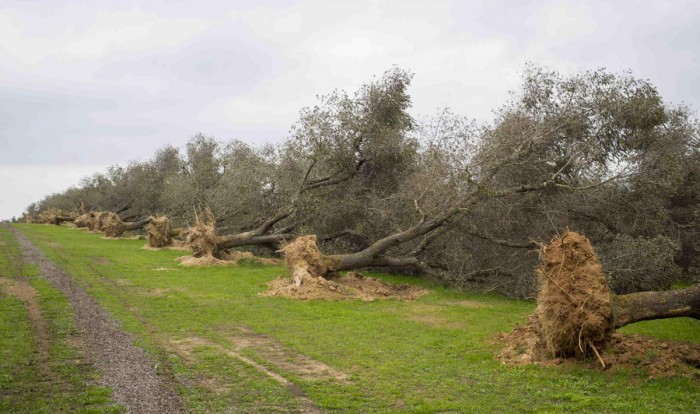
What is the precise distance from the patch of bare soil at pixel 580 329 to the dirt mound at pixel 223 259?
1584 centimetres

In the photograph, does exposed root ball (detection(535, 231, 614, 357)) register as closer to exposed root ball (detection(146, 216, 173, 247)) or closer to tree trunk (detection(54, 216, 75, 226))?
exposed root ball (detection(146, 216, 173, 247))

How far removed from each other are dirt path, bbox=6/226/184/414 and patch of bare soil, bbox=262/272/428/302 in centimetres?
531

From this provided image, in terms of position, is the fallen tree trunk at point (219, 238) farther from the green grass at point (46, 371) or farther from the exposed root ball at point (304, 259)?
the green grass at point (46, 371)

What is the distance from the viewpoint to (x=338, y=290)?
55.1ft

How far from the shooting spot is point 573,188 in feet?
58.5

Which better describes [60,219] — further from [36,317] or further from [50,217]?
[36,317]

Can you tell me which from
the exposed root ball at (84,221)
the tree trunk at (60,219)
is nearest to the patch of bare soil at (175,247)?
the exposed root ball at (84,221)

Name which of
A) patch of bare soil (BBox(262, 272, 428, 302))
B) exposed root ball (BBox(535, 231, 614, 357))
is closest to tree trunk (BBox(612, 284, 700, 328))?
exposed root ball (BBox(535, 231, 614, 357))

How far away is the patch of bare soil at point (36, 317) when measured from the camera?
8648 millimetres

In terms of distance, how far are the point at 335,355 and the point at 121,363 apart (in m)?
3.63

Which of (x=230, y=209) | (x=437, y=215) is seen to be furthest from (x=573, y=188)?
(x=230, y=209)

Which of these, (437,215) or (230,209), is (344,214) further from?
(230,209)

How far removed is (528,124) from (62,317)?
49.0ft

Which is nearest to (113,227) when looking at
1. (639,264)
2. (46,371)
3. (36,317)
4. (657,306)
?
(36,317)
